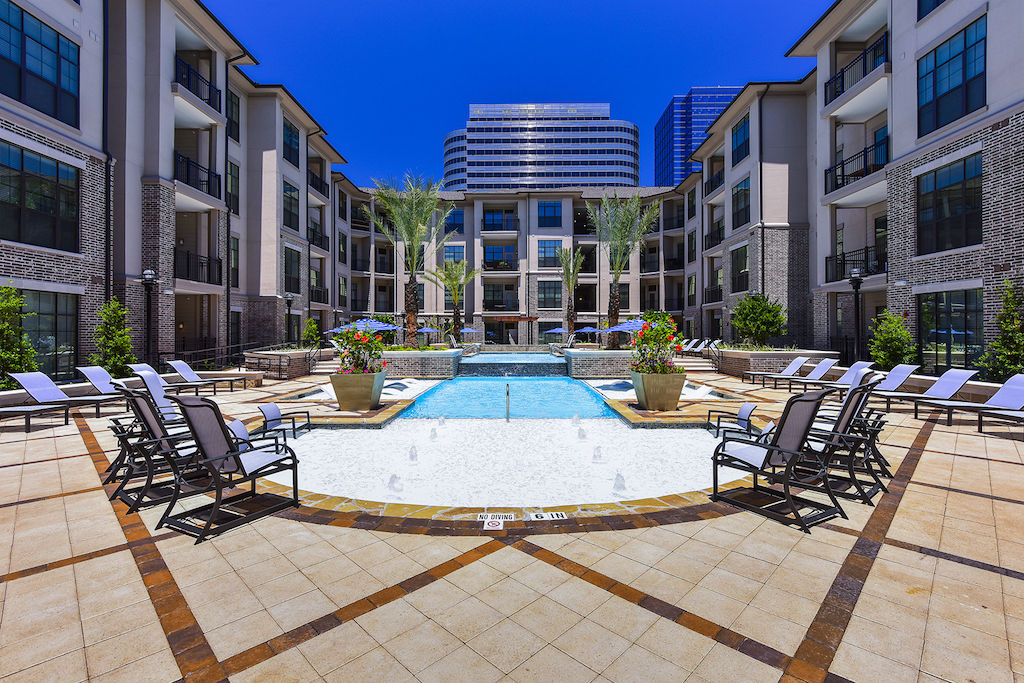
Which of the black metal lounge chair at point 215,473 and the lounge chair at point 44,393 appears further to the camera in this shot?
the lounge chair at point 44,393

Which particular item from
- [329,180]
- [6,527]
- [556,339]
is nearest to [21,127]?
[6,527]

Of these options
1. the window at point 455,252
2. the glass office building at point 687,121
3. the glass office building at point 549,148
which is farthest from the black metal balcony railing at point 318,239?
the glass office building at point 687,121

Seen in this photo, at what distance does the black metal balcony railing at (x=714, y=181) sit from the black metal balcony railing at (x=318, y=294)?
85.8 ft

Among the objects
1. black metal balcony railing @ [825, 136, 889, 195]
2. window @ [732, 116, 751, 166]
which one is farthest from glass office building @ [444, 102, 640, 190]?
black metal balcony railing @ [825, 136, 889, 195]

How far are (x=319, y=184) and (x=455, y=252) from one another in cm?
1439

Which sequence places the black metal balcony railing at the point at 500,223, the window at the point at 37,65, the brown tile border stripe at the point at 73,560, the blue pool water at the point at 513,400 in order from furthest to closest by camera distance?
the black metal balcony railing at the point at 500,223 → the window at the point at 37,65 → the blue pool water at the point at 513,400 → the brown tile border stripe at the point at 73,560

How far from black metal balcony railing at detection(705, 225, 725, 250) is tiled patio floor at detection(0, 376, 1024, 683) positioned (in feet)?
92.2

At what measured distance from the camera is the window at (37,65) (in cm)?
1245

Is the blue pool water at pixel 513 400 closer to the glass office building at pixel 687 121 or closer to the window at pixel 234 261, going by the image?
the window at pixel 234 261

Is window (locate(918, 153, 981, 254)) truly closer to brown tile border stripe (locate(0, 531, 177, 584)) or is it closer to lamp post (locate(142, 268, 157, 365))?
brown tile border stripe (locate(0, 531, 177, 584))

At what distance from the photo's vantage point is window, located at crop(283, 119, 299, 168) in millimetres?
25125

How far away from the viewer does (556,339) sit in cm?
4078

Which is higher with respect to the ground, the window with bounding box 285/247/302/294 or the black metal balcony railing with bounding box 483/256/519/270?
the black metal balcony railing with bounding box 483/256/519/270

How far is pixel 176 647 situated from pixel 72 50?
19110 mm
